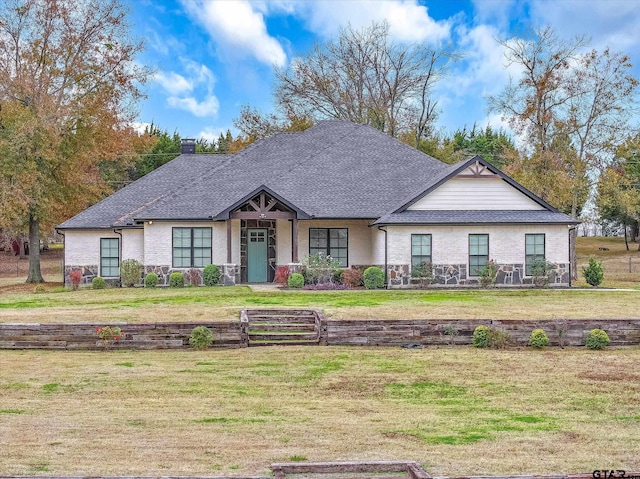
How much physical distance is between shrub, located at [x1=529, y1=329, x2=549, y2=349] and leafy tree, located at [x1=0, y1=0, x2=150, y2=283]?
25353 mm

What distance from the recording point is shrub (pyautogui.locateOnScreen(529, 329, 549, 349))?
54.2 feet

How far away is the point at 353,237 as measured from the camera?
31203mm

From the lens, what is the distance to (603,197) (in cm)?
4072

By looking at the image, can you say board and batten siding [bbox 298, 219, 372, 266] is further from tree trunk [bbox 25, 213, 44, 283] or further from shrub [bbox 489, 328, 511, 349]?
shrub [bbox 489, 328, 511, 349]

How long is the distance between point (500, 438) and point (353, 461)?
2187 millimetres

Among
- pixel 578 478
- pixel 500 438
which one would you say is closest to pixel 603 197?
pixel 500 438

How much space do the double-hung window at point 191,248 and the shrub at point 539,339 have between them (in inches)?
658

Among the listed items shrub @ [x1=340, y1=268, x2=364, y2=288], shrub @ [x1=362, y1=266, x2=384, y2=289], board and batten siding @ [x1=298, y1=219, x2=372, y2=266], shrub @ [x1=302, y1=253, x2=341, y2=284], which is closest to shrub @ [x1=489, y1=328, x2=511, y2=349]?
shrub @ [x1=362, y1=266, x2=384, y2=289]

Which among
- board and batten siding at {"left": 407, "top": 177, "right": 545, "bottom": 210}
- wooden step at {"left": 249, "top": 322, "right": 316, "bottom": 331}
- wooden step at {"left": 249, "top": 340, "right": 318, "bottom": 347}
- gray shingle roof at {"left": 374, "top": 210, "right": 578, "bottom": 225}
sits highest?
board and batten siding at {"left": 407, "top": 177, "right": 545, "bottom": 210}

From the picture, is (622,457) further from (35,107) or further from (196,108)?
(196,108)

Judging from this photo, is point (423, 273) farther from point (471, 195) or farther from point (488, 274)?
point (471, 195)

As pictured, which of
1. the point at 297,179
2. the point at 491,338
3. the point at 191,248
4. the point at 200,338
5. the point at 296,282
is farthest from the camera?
the point at 297,179

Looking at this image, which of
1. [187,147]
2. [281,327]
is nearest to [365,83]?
[187,147]

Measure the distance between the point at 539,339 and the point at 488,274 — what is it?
1251 centimetres
